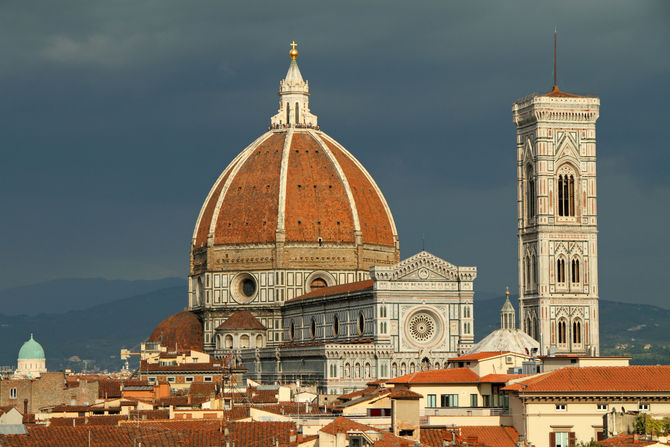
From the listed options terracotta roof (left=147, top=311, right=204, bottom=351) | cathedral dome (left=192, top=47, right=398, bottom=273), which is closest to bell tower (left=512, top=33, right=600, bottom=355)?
cathedral dome (left=192, top=47, right=398, bottom=273)

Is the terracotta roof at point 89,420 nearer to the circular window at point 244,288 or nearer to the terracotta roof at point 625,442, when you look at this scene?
the terracotta roof at point 625,442

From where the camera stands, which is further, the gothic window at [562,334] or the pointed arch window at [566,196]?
the pointed arch window at [566,196]

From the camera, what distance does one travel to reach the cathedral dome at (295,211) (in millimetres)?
142875

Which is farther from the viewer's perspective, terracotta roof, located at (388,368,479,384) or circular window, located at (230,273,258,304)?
circular window, located at (230,273,258,304)

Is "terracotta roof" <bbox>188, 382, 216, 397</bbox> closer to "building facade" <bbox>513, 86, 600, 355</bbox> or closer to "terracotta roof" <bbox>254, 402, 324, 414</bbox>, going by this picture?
"terracotta roof" <bbox>254, 402, 324, 414</bbox>

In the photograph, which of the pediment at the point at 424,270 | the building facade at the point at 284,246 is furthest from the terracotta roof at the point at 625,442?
the building facade at the point at 284,246

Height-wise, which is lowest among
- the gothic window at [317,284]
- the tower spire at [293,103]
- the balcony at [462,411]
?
the balcony at [462,411]

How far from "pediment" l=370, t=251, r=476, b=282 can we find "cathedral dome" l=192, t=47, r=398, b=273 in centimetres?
2228

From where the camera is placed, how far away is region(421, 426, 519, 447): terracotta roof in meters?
51.8

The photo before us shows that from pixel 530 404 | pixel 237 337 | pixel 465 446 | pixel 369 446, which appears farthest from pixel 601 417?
pixel 237 337

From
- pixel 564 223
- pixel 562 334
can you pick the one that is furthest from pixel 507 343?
pixel 564 223

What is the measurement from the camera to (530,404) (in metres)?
56.0

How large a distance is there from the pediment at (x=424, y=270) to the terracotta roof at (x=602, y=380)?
2409 inches

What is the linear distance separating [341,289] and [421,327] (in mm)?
11151
